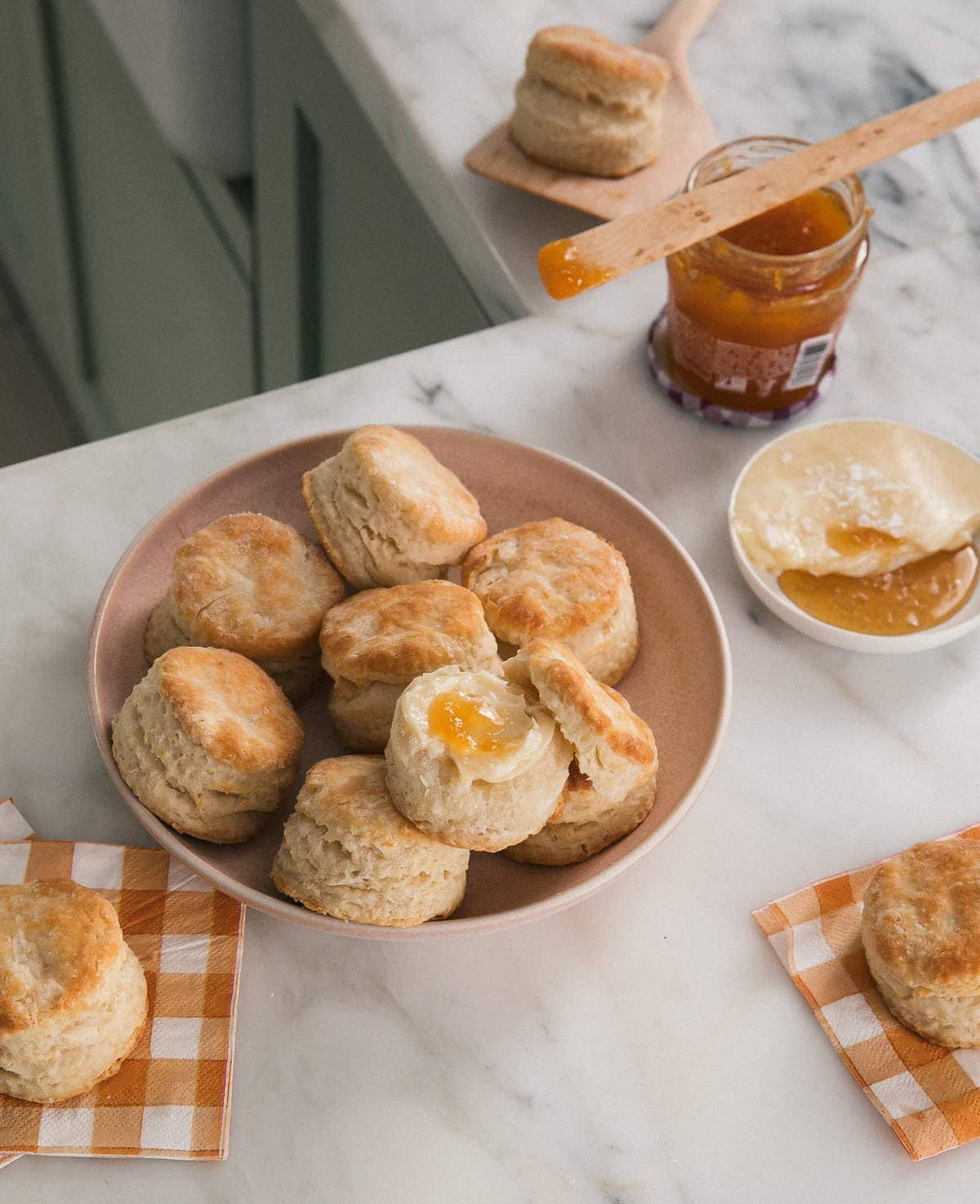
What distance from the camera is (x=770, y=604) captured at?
4.70ft

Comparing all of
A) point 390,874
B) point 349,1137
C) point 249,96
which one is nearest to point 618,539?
point 390,874

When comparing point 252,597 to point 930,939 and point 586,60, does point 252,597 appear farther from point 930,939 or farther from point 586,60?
point 586,60

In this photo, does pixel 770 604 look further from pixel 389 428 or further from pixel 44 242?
pixel 44 242

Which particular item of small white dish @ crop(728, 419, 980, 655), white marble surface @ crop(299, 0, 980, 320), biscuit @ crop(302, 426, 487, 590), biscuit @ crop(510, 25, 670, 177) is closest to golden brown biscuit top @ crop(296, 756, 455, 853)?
biscuit @ crop(302, 426, 487, 590)

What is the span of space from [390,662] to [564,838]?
0.71 feet

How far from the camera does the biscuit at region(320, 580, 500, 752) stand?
114cm

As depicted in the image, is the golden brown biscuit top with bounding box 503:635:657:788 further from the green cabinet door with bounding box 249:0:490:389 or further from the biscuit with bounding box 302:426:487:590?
the green cabinet door with bounding box 249:0:490:389

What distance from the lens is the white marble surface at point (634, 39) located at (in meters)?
1.84

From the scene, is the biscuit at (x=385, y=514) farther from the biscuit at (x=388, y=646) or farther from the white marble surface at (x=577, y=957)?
the white marble surface at (x=577, y=957)

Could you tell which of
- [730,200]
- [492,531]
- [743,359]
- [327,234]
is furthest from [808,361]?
[327,234]

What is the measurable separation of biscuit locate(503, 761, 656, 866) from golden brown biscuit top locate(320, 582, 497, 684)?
0.16 meters

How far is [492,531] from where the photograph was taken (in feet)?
4.66

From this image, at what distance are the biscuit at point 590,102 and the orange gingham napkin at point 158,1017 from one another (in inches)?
41.9

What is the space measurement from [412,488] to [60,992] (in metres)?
0.55
